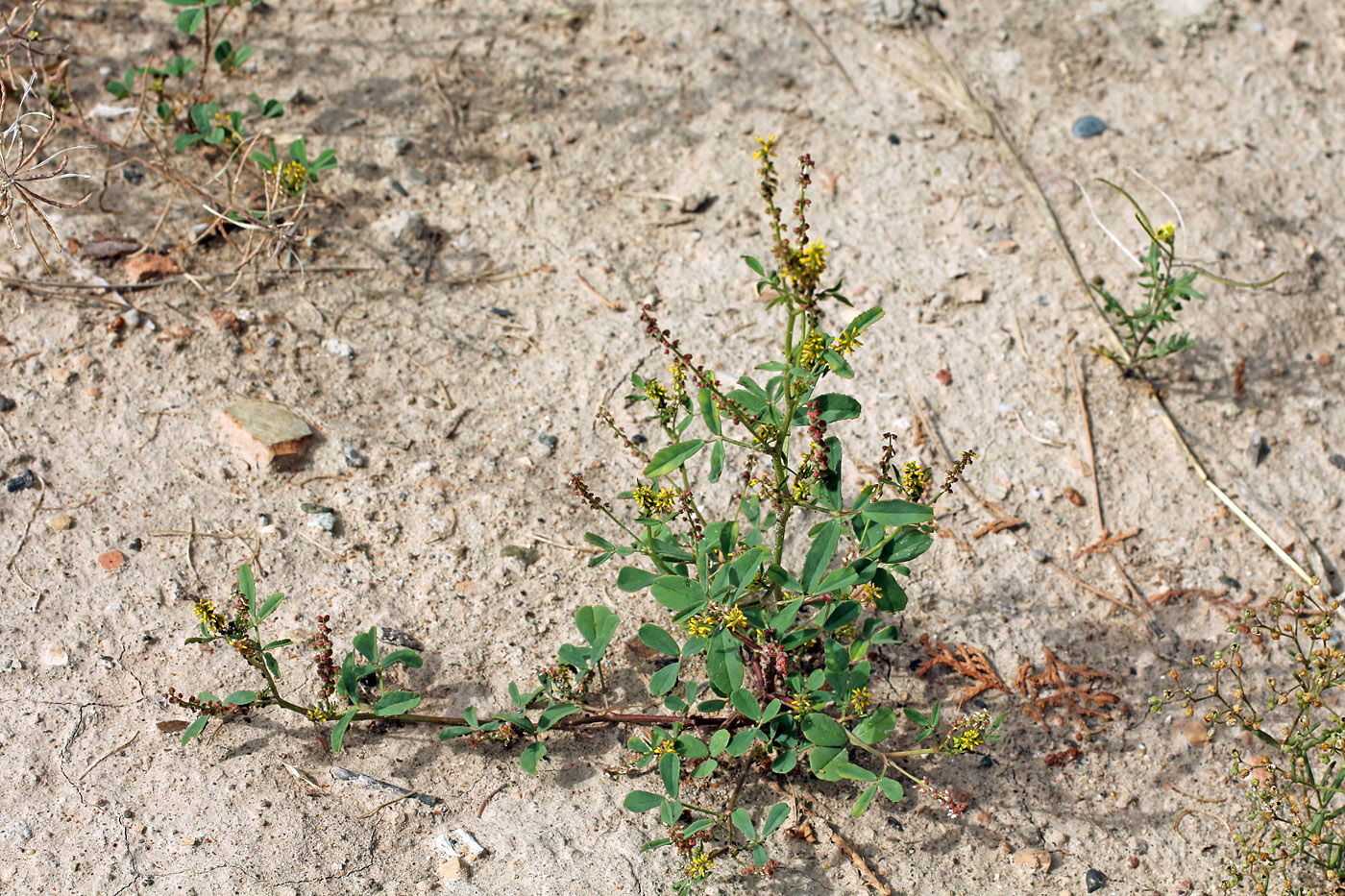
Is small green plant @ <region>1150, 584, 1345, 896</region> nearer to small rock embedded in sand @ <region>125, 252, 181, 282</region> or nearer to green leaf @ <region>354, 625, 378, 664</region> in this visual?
green leaf @ <region>354, 625, 378, 664</region>

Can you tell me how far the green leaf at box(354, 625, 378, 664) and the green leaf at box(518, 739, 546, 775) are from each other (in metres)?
0.48

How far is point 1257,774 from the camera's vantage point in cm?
285

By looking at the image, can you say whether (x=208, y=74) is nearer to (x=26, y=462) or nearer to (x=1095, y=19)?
(x=26, y=462)

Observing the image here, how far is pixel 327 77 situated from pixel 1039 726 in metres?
3.62

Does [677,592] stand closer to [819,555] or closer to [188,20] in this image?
[819,555]

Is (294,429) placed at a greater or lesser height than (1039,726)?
lesser

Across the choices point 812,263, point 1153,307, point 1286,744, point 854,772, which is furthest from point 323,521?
point 1153,307

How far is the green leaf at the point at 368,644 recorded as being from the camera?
8.52 ft

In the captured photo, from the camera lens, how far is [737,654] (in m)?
2.27

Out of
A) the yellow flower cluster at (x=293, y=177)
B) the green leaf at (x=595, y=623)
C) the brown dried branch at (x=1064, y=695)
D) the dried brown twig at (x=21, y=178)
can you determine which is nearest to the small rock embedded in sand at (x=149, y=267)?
the dried brown twig at (x=21, y=178)

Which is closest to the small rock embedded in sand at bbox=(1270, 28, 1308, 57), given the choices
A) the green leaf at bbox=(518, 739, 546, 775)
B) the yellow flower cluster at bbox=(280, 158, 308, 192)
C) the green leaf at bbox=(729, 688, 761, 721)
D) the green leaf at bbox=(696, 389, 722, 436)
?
the green leaf at bbox=(696, 389, 722, 436)

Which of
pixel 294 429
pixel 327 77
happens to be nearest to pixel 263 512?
pixel 294 429

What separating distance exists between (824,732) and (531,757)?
2.39 feet

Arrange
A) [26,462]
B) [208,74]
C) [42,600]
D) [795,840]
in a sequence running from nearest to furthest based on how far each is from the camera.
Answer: [795,840]
[42,600]
[26,462]
[208,74]
